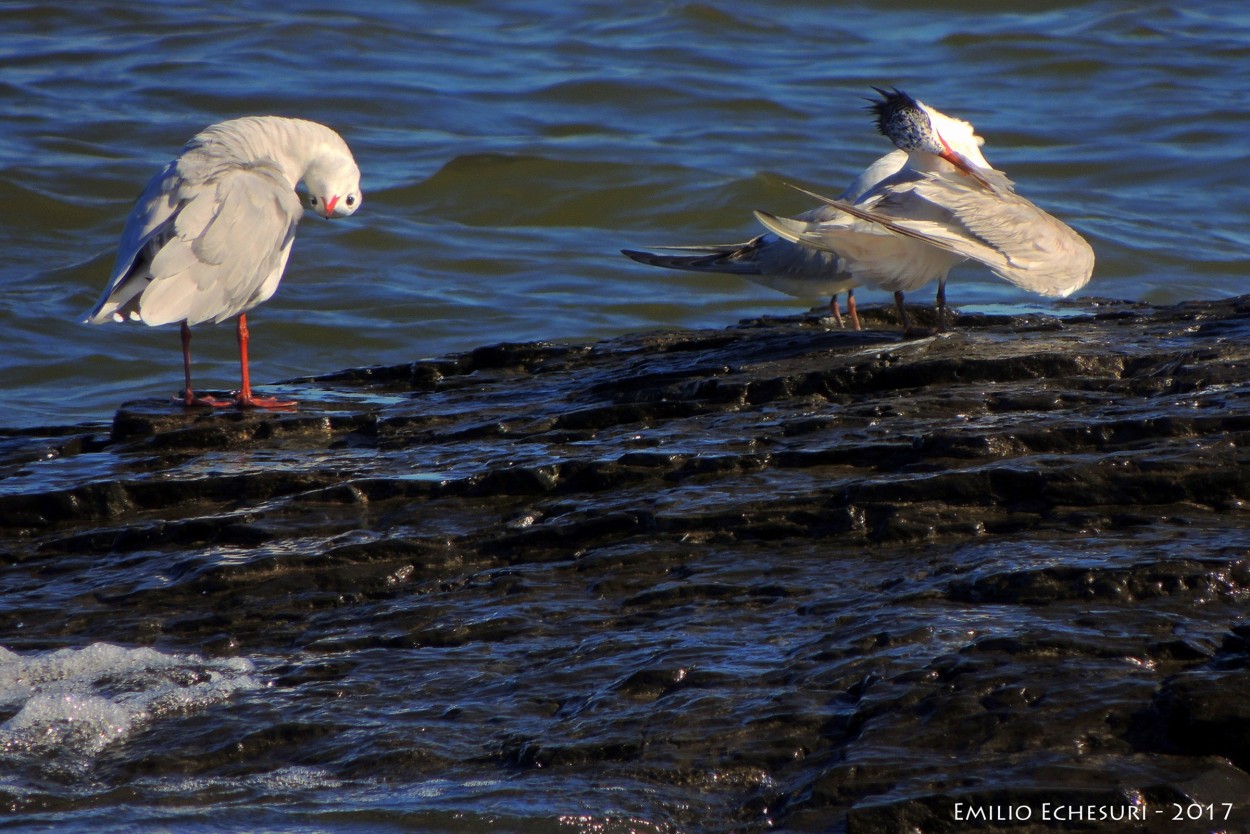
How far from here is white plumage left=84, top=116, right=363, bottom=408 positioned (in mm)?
6555

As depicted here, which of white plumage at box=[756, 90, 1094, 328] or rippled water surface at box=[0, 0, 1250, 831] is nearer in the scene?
rippled water surface at box=[0, 0, 1250, 831]

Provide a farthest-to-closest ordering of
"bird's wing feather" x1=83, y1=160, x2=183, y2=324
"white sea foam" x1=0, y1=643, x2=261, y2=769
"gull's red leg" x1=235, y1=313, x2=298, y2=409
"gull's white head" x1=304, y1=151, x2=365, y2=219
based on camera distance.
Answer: "gull's white head" x1=304, y1=151, x2=365, y2=219 < "bird's wing feather" x1=83, y1=160, x2=183, y2=324 < "gull's red leg" x1=235, y1=313, x2=298, y2=409 < "white sea foam" x1=0, y1=643, x2=261, y2=769

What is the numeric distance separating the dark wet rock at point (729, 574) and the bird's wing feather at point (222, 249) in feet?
2.45

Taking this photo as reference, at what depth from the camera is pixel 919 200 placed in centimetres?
662

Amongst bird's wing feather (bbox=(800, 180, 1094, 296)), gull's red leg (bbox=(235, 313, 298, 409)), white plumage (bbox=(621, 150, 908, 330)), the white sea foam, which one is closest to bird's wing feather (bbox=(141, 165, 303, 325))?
gull's red leg (bbox=(235, 313, 298, 409))

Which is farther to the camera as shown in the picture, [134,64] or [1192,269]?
[134,64]

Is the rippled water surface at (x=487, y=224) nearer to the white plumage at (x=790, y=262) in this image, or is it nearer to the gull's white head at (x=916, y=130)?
the white plumage at (x=790, y=262)

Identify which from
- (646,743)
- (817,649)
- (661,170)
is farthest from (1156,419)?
(661,170)

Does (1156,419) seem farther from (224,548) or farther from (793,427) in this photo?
(224,548)

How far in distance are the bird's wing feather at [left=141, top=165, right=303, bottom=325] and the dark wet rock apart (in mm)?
748

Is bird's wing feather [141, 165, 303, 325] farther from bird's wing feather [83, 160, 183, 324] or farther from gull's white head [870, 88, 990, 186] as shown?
gull's white head [870, 88, 990, 186]

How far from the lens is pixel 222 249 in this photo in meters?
6.69

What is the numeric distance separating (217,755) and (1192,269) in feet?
38.2

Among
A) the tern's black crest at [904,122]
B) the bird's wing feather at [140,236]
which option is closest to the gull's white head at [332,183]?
the bird's wing feather at [140,236]
